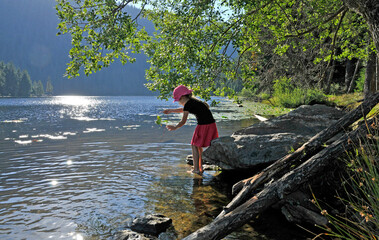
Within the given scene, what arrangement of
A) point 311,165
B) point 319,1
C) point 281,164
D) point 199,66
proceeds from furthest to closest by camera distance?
point 319,1, point 199,66, point 281,164, point 311,165

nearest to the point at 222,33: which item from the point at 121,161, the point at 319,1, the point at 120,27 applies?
the point at 120,27

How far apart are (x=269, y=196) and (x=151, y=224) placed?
204 cm

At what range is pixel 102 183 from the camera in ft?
25.7

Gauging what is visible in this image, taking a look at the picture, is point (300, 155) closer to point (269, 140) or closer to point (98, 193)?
point (269, 140)

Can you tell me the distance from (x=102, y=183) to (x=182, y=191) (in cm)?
228

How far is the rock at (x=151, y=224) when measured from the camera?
15.9 ft

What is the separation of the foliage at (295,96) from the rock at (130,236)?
63.1ft

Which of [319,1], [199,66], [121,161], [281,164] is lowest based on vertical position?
[121,161]

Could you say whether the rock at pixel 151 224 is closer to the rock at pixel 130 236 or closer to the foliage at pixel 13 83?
the rock at pixel 130 236

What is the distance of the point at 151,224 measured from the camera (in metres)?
4.89

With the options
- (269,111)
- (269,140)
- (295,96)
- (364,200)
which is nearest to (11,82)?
(269,111)

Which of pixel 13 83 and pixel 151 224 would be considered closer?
pixel 151 224

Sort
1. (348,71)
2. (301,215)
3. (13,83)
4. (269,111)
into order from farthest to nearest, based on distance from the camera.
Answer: (13,83) < (348,71) < (269,111) < (301,215)

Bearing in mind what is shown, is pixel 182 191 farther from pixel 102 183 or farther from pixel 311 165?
pixel 311 165
